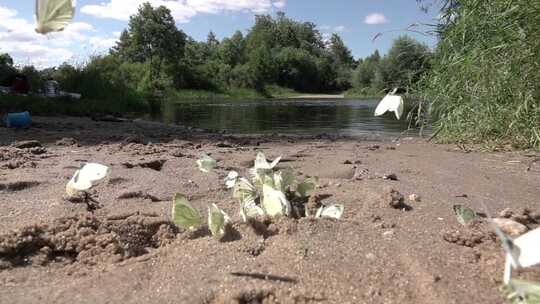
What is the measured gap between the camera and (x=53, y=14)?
1.57 ft

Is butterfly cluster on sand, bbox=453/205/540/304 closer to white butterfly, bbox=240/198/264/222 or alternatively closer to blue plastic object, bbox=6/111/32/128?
white butterfly, bbox=240/198/264/222

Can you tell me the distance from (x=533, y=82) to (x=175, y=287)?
3.37 metres

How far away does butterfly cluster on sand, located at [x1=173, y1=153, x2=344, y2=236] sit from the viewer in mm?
1595

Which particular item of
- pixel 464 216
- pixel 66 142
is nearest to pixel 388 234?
pixel 464 216

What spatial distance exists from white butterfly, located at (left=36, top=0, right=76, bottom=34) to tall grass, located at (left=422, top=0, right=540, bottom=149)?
10.9 ft

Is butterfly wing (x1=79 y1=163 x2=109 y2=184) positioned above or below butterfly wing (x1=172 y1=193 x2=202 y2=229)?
above

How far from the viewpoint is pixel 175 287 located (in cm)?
127

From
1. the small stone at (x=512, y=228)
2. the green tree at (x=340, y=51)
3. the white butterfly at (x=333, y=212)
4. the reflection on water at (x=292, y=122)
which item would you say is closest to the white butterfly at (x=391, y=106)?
the white butterfly at (x=333, y=212)

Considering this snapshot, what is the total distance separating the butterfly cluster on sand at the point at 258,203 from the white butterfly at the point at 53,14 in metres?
1.12

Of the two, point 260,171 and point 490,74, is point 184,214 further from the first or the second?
point 490,74

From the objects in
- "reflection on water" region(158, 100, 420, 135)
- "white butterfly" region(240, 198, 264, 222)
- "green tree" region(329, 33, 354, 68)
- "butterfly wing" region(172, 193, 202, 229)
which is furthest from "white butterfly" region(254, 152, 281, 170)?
"green tree" region(329, 33, 354, 68)

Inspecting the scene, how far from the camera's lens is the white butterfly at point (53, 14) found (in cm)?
47

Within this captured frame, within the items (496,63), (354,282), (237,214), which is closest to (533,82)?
(496,63)

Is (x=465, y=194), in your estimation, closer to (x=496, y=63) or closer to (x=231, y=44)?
(x=496, y=63)
